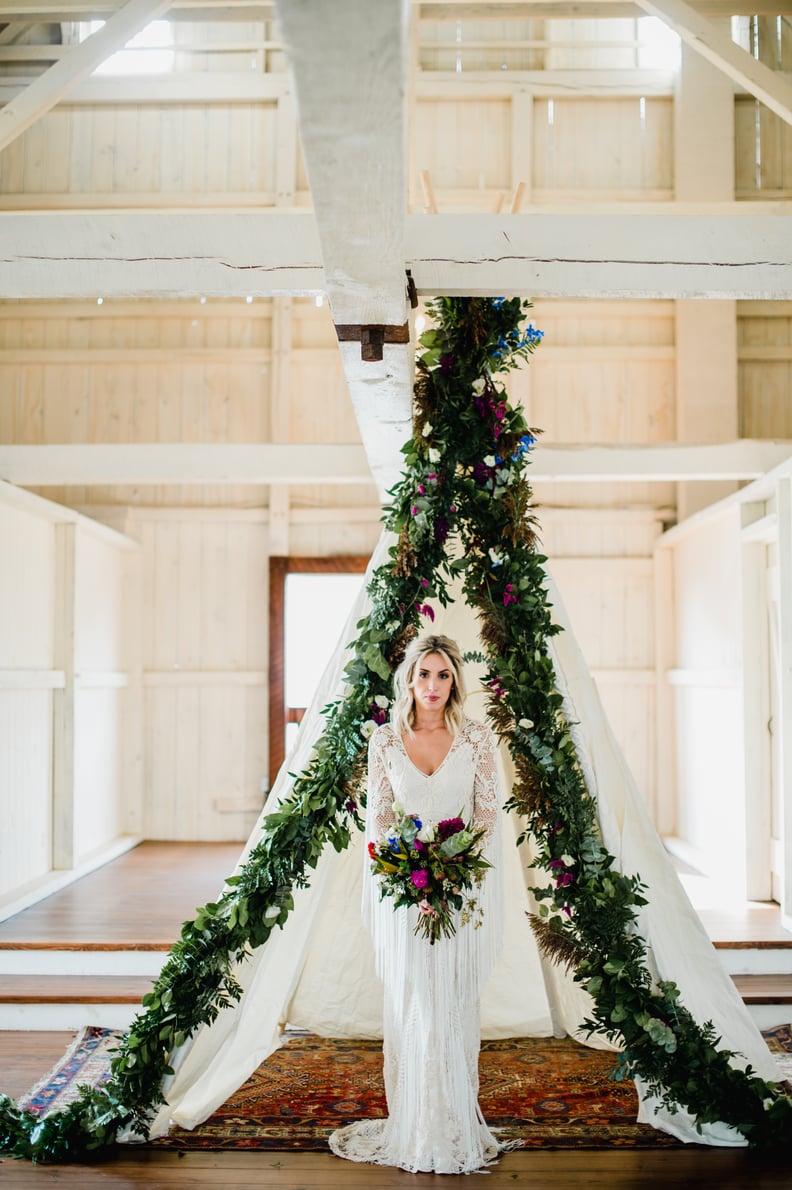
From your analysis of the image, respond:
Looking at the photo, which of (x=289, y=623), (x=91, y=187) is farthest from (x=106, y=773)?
(x=91, y=187)

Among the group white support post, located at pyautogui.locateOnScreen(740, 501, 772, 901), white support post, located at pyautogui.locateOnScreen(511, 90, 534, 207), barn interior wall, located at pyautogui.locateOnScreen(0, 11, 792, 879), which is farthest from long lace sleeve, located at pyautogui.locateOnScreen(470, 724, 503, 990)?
white support post, located at pyautogui.locateOnScreen(511, 90, 534, 207)

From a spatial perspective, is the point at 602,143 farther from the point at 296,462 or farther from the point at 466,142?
the point at 296,462

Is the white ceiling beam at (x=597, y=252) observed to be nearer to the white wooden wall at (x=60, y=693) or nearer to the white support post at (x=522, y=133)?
the white wooden wall at (x=60, y=693)

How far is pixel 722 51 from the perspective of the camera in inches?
186

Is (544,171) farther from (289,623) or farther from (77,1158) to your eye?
(77,1158)

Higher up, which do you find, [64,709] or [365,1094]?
[64,709]

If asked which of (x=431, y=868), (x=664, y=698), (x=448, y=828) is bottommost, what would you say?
(x=431, y=868)

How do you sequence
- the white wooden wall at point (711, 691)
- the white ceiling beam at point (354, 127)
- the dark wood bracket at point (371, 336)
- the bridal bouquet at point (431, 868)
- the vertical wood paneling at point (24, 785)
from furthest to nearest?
the white wooden wall at point (711, 691), the vertical wood paneling at point (24, 785), the bridal bouquet at point (431, 868), the dark wood bracket at point (371, 336), the white ceiling beam at point (354, 127)

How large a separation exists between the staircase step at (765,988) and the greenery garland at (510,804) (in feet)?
4.35

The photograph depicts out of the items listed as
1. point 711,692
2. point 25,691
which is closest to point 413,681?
point 25,691

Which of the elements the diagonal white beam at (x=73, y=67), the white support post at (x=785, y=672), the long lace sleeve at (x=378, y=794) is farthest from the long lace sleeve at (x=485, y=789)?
the diagonal white beam at (x=73, y=67)

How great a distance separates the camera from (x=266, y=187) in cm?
880

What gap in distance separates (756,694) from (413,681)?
374 cm

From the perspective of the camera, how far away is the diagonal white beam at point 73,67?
477 centimetres
